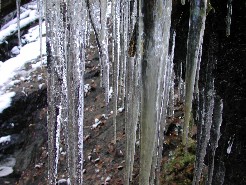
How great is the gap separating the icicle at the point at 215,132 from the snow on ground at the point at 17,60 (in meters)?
5.47

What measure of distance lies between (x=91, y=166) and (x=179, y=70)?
111 inches

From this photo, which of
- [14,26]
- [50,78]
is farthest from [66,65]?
[14,26]

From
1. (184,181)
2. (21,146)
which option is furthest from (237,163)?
(21,146)

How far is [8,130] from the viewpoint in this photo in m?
7.27

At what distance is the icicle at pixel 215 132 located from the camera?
303 centimetres

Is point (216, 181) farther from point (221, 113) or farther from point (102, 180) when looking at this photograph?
→ point (102, 180)

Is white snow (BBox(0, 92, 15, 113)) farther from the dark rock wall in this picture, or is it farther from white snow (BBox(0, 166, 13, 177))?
the dark rock wall

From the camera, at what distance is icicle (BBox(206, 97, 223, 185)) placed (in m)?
3.03

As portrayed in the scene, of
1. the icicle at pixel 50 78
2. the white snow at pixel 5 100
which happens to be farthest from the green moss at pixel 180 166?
the white snow at pixel 5 100

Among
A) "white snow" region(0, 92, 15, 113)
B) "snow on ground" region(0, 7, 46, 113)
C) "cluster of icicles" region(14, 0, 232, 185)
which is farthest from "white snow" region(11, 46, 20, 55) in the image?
"cluster of icicles" region(14, 0, 232, 185)

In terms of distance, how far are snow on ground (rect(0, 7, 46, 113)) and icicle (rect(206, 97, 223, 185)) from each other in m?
5.47

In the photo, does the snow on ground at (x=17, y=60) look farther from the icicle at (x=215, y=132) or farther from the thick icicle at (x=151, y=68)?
the thick icicle at (x=151, y=68)

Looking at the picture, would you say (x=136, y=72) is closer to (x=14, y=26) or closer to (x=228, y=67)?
(x=228, y=67)

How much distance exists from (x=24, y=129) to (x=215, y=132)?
5.24 meters
